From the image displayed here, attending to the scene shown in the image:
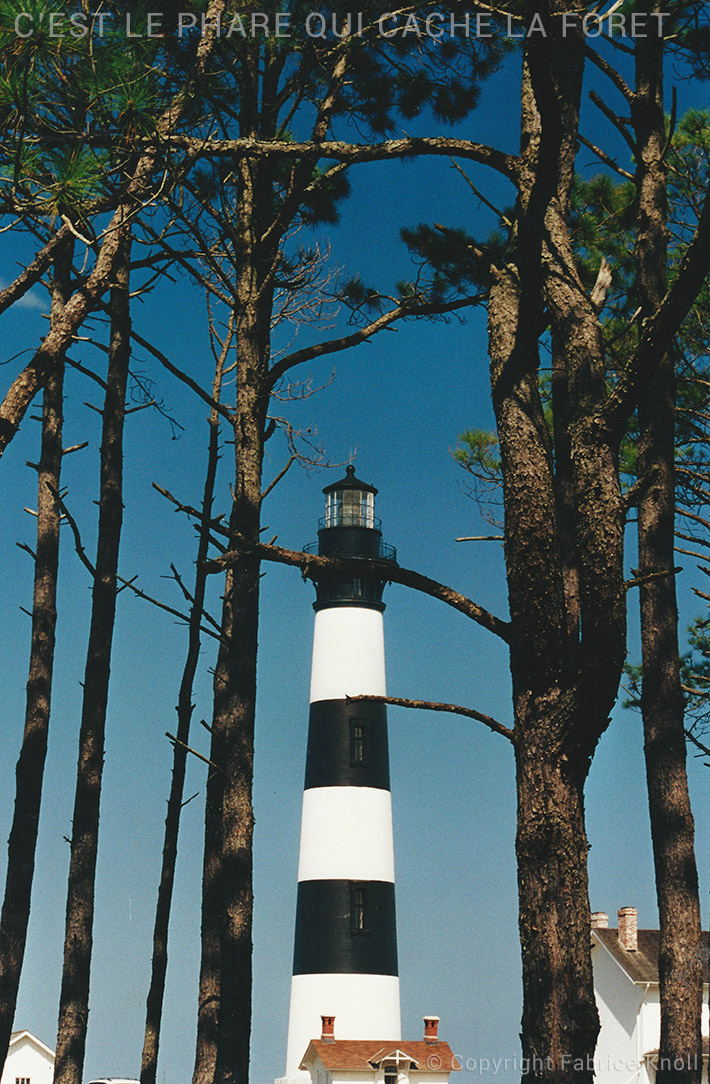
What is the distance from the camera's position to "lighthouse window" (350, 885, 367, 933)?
27.0 meters

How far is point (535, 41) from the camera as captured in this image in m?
5.72

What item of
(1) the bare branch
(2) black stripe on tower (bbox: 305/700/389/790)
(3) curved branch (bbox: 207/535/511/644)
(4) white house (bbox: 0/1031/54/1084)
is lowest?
(4) white house (bbox: 0/1031/54/1084)

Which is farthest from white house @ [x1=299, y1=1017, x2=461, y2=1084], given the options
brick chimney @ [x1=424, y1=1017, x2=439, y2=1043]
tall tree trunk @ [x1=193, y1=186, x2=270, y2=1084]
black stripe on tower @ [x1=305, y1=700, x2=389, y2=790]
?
tall tree trunk @ [x1=193, y1=186, x2=270, y2=1084]

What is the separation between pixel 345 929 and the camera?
2691 centimetres

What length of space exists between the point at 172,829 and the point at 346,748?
44.0ft

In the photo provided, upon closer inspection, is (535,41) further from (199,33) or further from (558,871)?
(199,33)

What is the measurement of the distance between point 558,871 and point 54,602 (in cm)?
725

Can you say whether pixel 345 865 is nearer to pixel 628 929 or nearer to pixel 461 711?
pixel 628 929

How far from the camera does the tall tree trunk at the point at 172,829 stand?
13828mm

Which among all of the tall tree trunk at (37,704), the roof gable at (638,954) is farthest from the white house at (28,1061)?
the tall tree trunk at (37,704)

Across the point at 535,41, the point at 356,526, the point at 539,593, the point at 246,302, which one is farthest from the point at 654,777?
the point at 356,526

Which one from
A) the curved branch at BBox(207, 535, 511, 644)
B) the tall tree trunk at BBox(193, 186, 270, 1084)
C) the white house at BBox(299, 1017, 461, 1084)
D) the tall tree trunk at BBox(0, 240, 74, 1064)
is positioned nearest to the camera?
the curved branch at BBox(207, 535, 511, 644)

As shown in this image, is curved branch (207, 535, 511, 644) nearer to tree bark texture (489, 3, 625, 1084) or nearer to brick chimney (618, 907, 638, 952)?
tree bark texture (489, 3, 625, 1084)

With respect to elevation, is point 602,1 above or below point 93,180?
above
